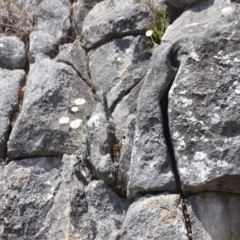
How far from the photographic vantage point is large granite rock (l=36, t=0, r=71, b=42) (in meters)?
6.17

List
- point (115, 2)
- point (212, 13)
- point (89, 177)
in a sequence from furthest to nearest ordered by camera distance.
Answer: point (115, 2), point (212, 13), point (89, 177)

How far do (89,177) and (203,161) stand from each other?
1.08 m

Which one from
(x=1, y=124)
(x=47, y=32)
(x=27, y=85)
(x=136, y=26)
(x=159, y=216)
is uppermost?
(x=47, y=32)

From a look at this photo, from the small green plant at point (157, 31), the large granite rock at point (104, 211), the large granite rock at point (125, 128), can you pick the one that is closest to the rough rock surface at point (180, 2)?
the small green plant at point (157, 31)

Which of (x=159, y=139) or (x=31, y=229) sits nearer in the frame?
(x=159, y=139)

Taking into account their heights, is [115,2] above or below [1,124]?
above

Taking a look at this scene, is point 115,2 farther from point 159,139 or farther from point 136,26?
point 159,139

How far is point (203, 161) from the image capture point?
382 centimetres

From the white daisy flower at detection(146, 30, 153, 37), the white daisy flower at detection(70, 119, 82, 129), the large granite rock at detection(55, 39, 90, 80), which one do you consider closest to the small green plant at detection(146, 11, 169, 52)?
the white daisy flower at detection(146, 30, 153, 37)

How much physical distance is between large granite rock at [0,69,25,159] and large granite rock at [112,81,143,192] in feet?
Answer: 3.15

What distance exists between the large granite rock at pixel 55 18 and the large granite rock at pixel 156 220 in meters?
2.69

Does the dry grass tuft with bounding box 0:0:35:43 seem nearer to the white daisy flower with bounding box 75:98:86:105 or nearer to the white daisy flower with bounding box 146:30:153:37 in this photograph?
the white daisy flower with bounding box 75:98:86:105

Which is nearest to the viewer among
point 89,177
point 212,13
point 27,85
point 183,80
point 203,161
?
point 203,161

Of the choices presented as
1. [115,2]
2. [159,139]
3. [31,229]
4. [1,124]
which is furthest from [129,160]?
[115,2]
